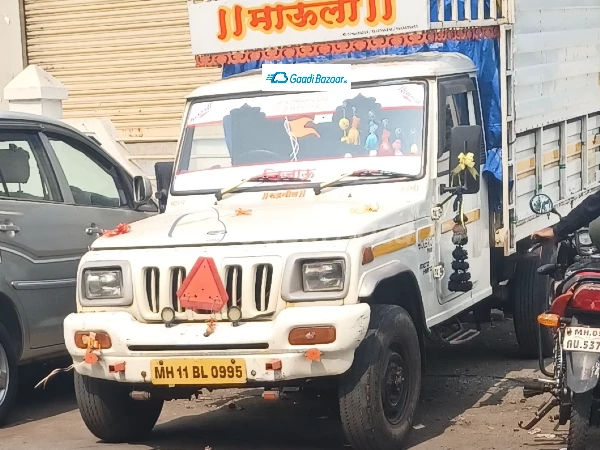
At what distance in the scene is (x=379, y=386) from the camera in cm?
597

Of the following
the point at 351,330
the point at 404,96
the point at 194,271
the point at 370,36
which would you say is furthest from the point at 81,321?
the point at 370,36

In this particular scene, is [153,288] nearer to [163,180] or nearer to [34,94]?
[163,180]

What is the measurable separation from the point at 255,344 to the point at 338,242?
25.6 inches

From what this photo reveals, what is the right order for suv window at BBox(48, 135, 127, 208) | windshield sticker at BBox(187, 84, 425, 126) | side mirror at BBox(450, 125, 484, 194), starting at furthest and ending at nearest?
1. suv window at BBox(48, 135, 127, 208)
2. windshield sticker at BBox(187, 84, 425, 126)
3. side mirror at BBox(450, 125, 484, 194)

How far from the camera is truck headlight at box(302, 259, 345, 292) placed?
5.89 m

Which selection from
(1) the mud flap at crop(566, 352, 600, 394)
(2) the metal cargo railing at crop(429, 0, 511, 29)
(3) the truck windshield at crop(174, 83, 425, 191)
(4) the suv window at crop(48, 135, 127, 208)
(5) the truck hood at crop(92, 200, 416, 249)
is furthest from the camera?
(4) the suv window at crop(48, 135, 127, 208)

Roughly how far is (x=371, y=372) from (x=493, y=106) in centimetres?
276

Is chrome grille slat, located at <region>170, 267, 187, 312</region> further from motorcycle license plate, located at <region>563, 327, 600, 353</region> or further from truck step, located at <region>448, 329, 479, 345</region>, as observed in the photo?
truck step, located at <region>448, 329, 479, 345</region>

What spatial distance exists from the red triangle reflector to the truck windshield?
1340 millimetres

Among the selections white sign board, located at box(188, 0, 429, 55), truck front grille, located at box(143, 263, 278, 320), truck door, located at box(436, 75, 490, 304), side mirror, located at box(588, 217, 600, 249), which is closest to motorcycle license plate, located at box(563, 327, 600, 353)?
side mirror, located at box(588, 217, 600, 249)

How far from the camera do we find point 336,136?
7.22 metres

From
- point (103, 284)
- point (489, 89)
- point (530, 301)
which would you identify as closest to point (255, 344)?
point (103, 284)

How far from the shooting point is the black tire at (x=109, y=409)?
254 inches

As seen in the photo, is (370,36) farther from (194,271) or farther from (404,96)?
(194,271)
